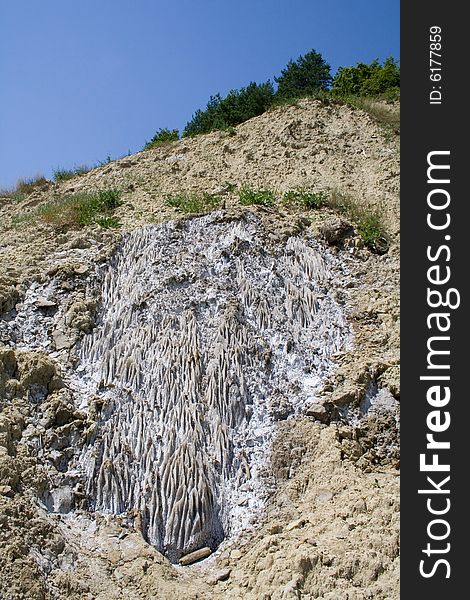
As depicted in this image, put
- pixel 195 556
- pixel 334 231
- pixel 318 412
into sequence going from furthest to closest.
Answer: pixel 334 231 → pixel 318 412 → pixel 195 556

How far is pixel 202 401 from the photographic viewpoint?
718cm

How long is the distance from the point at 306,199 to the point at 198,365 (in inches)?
181

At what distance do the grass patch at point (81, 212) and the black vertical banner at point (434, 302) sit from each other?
556 centimetres

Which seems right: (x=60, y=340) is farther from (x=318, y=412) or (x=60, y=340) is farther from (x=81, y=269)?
(x=318, y=412)

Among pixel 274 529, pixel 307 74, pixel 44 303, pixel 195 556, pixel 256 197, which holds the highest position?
pixel 307 74

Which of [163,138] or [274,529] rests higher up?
[163,138]

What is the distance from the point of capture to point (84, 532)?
5980 millimetres

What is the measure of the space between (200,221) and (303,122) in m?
5.24

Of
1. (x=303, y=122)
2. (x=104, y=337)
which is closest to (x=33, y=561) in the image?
(x=104, y=337)

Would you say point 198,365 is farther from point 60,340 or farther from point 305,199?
point 305,199

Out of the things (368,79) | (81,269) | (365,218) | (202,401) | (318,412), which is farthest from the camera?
(368,79)

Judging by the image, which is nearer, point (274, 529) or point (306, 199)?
point (274, 529)

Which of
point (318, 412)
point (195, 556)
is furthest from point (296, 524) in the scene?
point (318, 412)

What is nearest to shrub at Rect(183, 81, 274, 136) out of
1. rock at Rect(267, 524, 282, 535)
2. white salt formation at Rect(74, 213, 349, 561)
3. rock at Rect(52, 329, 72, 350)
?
white salt formation at Rect(74, 213, 349, 561)
